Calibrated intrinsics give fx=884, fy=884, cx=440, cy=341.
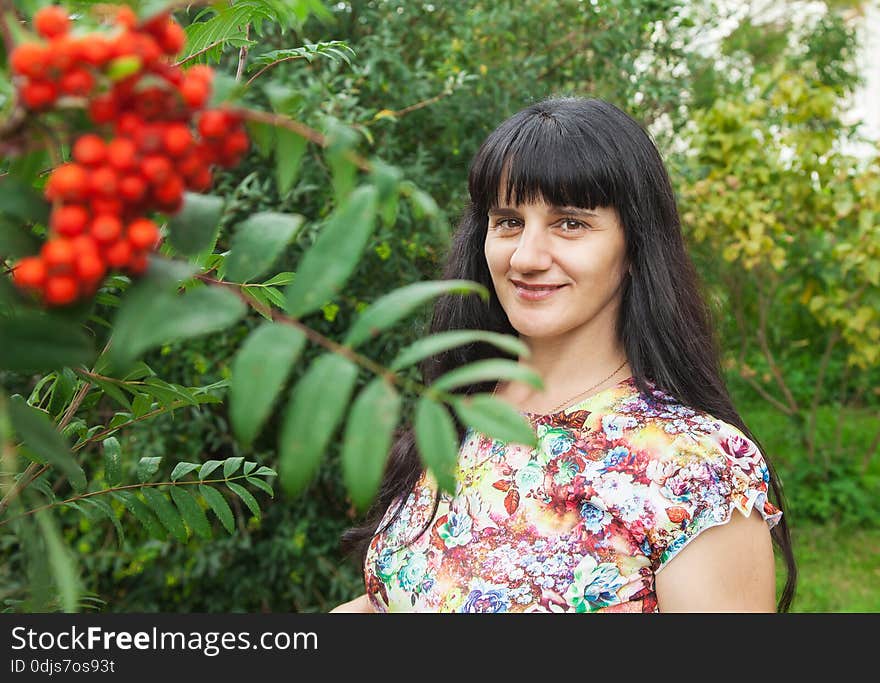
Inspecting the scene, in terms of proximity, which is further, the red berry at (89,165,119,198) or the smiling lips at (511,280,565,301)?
the smiling lips at (511,280,565,301)

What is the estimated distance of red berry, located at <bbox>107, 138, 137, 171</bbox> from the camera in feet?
1.56

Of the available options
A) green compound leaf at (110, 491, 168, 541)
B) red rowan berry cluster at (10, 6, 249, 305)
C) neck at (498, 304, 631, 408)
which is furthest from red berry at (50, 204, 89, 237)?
neck at (498, 304, 631, 408)

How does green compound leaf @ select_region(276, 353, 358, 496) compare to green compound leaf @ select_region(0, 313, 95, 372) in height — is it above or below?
below

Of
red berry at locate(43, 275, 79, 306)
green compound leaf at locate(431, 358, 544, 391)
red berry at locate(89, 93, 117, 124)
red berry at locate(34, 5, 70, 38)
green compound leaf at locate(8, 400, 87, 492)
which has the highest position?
red berry at locate(34, 5, 70, 38)

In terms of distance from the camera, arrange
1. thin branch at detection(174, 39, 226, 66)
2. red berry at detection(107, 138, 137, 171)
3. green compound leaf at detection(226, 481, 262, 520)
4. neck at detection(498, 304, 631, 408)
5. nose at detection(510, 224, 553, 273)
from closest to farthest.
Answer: red berry at detection(107, 138, 137, 171) < thin branch at detection(174, 39, 226, 66) < green compound leaf at detection(226, 481, 262, 520) < nose at detection(510, 224, 553, 273) < neck at detection(498, 304, 631, 408)

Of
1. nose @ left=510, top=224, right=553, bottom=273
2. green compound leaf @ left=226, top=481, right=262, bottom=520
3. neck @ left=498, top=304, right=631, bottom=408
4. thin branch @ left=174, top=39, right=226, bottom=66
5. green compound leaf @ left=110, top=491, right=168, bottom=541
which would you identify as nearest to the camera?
thin branch @ left=174, top=39, right=226, bottom=66

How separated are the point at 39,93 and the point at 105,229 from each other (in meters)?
0.09

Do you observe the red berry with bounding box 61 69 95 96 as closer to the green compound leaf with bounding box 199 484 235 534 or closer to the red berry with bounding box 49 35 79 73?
the red berry with bounding box 49 35 79 73

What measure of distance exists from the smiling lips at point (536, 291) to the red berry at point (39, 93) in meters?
1.03

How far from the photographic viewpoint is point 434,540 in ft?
4.92

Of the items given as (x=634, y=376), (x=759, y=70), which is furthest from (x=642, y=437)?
(x=759, y=70)

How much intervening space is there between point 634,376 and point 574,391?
0.11 metres

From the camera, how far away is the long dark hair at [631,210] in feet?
4.70

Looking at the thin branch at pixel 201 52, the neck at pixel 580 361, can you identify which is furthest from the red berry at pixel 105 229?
the neck at pixel 580 361
